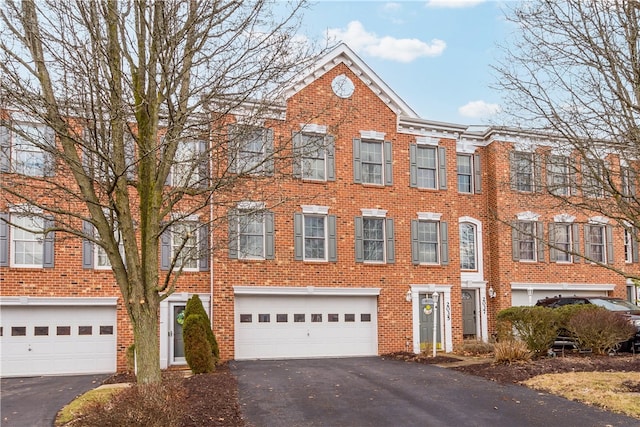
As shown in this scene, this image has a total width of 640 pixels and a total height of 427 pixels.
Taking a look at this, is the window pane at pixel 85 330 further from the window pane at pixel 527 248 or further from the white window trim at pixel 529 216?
the white window trim at pixel 529 216

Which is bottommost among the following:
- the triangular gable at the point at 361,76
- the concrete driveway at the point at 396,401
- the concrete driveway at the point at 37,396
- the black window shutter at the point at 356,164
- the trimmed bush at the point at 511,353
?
the concrete driveway at the point at 37,396

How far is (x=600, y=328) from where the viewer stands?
54.1 ft

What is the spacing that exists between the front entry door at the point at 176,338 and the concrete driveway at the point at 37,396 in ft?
6.84

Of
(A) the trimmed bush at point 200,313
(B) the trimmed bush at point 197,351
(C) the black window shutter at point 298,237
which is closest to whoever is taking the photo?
(B) the trimmed bush at point 197,351

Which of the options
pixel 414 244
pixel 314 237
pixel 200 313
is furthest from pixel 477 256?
pixel 200 313

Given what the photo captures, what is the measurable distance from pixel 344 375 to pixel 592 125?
820cm

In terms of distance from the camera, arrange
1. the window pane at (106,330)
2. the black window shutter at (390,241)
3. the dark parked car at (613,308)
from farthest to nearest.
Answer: the black window shutter at (390,241) < the window pane at (106,330) < the dark parked car at (613,308)

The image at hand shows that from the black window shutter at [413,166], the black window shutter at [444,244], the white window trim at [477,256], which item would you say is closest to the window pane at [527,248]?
the white window trim at [477,256]

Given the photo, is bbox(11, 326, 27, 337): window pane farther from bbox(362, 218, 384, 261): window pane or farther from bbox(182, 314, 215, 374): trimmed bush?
bbox(362, 218, 384, 261): window pane

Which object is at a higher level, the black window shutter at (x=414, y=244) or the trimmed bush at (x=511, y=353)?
the black window shutter at (x=414, y=244)

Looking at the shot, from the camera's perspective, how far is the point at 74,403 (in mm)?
12133

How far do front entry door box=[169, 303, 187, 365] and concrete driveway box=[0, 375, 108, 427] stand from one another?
208 cm

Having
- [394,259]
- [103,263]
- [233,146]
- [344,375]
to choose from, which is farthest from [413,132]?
[233,146]

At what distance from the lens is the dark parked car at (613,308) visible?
17.8m
